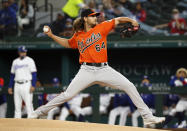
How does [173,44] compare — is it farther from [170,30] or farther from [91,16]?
[91,16]

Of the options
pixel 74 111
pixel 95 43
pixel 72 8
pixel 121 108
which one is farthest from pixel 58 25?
pixel 95 43

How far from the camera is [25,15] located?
1170 cm

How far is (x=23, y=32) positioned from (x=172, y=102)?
5111 millimetres

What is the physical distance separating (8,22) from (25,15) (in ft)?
1.66

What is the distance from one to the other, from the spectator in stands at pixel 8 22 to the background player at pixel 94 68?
264 inches

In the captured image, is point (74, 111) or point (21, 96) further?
point (74, 111)

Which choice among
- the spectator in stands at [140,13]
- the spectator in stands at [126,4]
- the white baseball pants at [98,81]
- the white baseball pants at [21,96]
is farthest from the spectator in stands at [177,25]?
the white baseball pants at [98,81]

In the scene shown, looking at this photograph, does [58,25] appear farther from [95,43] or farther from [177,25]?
[95,43]

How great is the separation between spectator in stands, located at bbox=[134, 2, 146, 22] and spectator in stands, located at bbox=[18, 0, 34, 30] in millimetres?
2901

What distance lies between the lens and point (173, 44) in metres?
10.6

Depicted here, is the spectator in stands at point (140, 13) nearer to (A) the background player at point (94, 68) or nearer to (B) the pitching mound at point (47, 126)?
(A) the background player at point (94, 68)

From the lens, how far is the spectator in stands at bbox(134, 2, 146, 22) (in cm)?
1111

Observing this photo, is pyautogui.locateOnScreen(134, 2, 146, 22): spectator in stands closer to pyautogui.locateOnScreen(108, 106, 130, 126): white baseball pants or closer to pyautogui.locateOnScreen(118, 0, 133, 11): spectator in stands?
pyautogui.locateOnScreen(118, 0, 133, 11): spectator in stands

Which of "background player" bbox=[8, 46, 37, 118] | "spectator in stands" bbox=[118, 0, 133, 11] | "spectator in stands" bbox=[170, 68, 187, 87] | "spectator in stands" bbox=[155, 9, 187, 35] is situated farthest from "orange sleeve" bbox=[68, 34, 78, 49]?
"spectator in stands" bbox=[118, 0, 133, 11]
